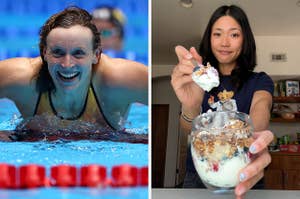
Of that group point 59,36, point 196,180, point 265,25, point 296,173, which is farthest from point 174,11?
point 59,36

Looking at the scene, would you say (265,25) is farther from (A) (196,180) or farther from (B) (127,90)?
(B) (127,90)

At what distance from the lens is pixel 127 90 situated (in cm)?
87

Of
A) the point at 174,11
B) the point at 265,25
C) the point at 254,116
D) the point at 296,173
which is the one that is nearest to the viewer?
the point at 254,116

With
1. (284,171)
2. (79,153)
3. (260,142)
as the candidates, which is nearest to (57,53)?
(79,153)

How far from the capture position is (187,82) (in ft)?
3.64

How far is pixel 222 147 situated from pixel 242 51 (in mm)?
489

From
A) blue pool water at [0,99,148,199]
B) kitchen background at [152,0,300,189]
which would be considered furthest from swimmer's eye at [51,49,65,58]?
kitchen background at [152,0,300,189]

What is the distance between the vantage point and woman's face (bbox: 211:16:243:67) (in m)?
1.22

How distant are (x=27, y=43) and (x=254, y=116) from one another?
66 cm

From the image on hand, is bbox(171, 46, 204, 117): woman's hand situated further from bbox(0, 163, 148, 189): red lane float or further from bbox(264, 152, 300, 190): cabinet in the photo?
bbox(264, 152, 300, 190): cabinet

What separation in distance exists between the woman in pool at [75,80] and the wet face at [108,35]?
13 mm

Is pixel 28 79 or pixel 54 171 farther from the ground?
pixel 28 79

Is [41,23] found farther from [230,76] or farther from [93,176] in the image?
[230,76]

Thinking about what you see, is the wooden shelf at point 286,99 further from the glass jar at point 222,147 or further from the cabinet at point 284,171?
the glass jar at point 222,147
